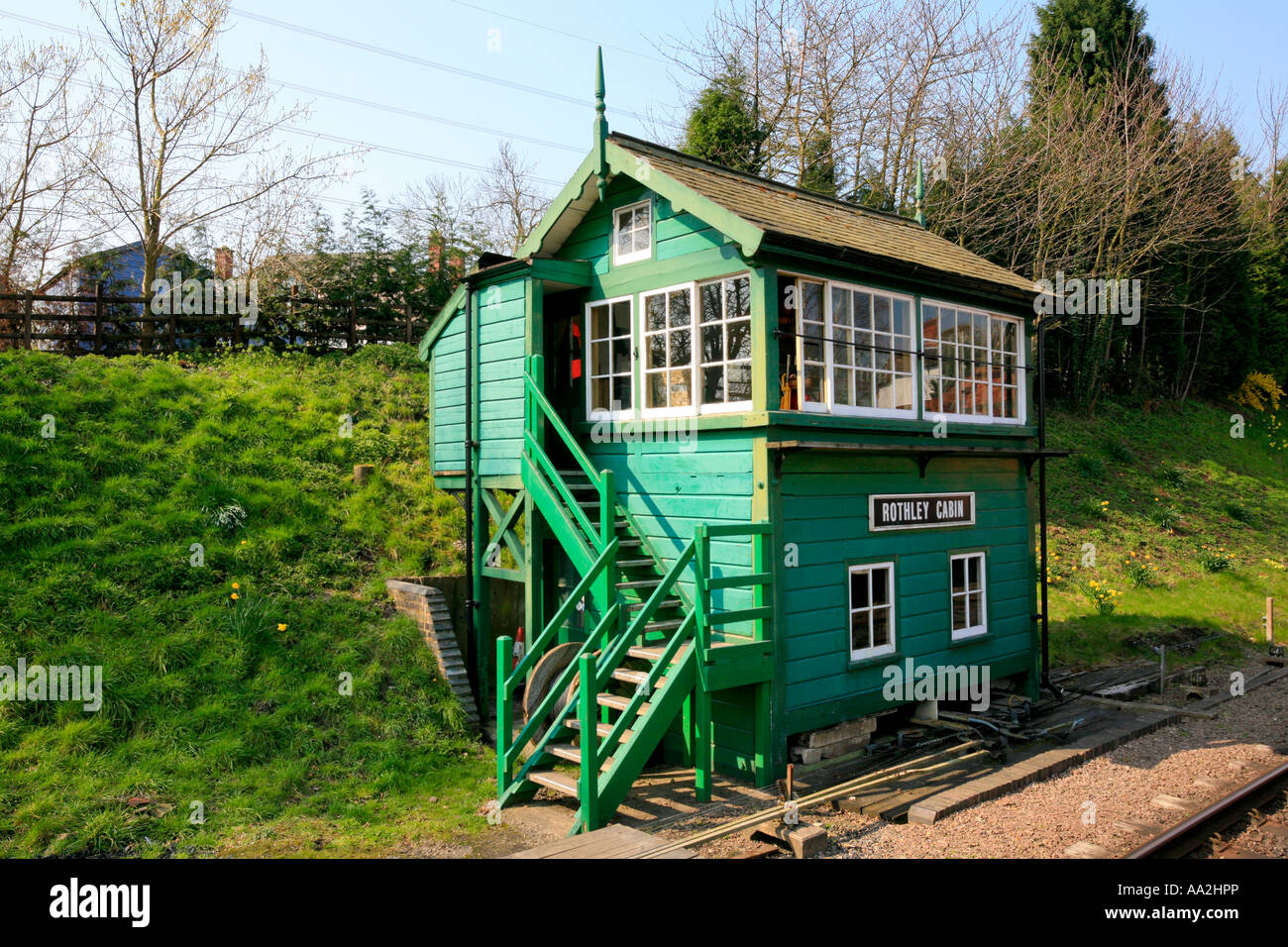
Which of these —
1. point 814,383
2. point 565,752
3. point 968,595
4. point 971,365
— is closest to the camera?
point 565,752

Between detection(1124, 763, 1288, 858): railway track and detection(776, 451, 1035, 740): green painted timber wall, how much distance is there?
3.29 metres

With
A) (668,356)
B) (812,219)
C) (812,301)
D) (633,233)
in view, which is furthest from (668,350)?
(812,219)

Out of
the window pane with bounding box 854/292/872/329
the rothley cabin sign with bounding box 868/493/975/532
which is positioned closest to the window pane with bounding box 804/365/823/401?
the window pane with bounding box 854/292/872/329

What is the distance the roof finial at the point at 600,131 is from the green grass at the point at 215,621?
6363 millimetres

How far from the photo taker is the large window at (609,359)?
11.3m

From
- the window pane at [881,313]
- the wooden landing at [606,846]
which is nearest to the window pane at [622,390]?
the window pane at [881,313]

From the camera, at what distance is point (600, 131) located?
1070 centimetres

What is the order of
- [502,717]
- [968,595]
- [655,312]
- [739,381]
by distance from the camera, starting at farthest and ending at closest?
[968,595] < [655,312] < [739,381] < [502,717]

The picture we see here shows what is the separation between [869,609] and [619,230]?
5673 millimetres

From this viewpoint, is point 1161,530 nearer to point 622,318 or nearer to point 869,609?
point 869,609

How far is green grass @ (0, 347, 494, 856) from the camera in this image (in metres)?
8.02

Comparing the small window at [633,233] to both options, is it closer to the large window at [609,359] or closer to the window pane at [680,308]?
the large window at [609,359]

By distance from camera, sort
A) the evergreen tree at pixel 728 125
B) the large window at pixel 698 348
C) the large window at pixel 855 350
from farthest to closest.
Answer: the evergreen tree at pixel 728 125, the large window at pixel 855 350, the large window at pixel 698 348

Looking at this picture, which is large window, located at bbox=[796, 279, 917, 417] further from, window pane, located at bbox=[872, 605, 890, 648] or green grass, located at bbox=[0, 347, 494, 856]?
→ green grass, located at bbox=[0, 347, 494, 856]
